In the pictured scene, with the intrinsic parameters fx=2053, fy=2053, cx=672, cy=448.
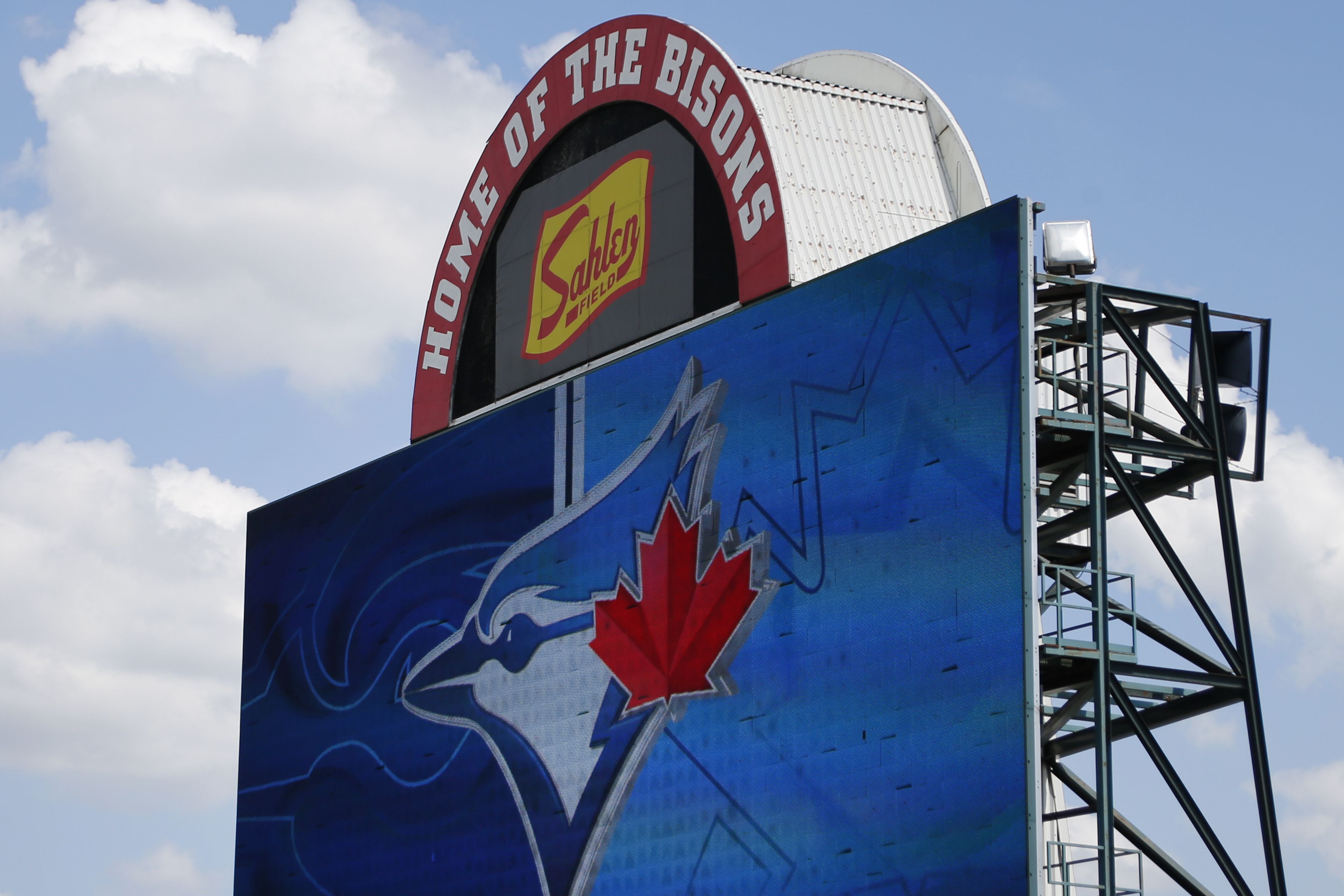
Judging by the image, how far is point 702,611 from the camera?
72.4ft

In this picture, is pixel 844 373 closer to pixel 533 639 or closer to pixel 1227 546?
pixel 1227 546

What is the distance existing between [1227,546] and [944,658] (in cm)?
355

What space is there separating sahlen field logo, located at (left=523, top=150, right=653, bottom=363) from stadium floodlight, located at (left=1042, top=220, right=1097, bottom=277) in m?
6.60

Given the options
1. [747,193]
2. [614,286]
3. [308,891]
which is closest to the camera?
[747,193]

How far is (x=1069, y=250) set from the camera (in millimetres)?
20594

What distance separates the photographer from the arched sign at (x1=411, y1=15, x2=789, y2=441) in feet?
79.3

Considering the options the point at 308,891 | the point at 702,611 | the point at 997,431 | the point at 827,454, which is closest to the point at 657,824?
the point at 702,611

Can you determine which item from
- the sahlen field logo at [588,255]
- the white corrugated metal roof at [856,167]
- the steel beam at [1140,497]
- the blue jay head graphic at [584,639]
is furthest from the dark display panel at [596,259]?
the steel beam at [1140,497]

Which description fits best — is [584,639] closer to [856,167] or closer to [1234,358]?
[856,167]

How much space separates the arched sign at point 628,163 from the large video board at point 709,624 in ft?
4.89

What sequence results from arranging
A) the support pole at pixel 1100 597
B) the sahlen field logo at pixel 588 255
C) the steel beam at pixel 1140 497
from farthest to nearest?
the sahlen field logo at pixel 588 255
the steel beam at pixel 1140 497
the support pole at pixel 1100 597

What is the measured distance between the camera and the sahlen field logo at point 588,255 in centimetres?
2619

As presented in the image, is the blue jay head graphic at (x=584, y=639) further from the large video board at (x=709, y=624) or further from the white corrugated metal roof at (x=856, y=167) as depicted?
the white corrugated metal roof at (x=856, y=167)

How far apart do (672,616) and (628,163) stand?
6.93 meters
